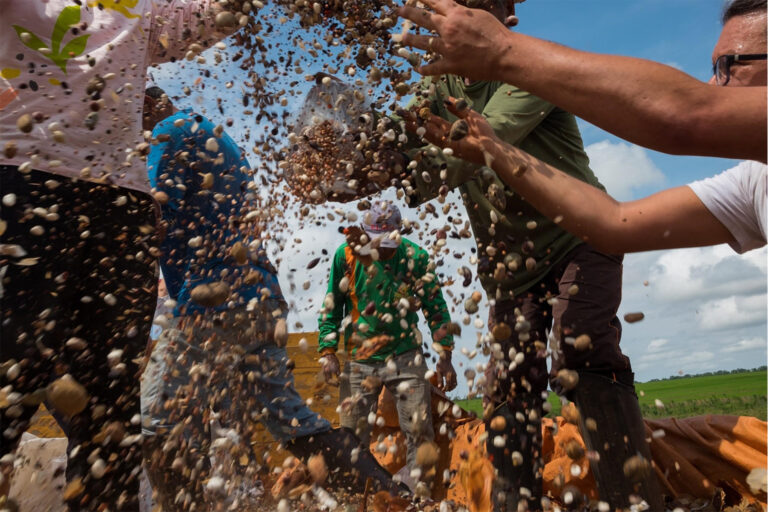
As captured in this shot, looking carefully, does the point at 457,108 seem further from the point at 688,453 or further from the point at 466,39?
the point at 688,453

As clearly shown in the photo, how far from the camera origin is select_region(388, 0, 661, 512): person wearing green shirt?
1665mm

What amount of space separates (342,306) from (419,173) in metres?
1.46

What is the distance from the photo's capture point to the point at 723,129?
3.10ft

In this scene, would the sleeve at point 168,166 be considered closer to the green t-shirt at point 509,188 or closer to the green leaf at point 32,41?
the green leaf at point 32,41

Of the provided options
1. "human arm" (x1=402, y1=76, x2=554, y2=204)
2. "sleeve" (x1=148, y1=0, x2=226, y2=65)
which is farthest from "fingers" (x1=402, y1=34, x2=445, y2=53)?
"sleeve" (x1=148, y1=0, x2=226, y2=65)

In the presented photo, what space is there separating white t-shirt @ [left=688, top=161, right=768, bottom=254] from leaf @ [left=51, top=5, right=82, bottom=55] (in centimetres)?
161

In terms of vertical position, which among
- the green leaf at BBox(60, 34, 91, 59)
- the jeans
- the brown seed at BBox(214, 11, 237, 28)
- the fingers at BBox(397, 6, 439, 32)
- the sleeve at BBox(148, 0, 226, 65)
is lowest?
the jeans

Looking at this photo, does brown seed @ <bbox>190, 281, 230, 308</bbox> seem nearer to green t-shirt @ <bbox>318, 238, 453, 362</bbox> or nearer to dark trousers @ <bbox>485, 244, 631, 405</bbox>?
green t-shirt @ <bbox>318, 238, 453, 362</bbox>

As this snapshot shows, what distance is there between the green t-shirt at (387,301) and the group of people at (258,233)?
19mm

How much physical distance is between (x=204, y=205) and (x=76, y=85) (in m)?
0.53

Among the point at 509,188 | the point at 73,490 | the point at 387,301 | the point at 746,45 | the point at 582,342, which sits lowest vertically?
the point at 73,490

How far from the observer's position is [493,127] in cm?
174

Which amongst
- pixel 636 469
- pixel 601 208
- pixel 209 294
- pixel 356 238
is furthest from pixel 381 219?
pixel 636 469

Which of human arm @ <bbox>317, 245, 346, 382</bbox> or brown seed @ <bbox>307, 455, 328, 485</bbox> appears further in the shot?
human arm @ <bbox>317, 245, 346, 382</bbox>
